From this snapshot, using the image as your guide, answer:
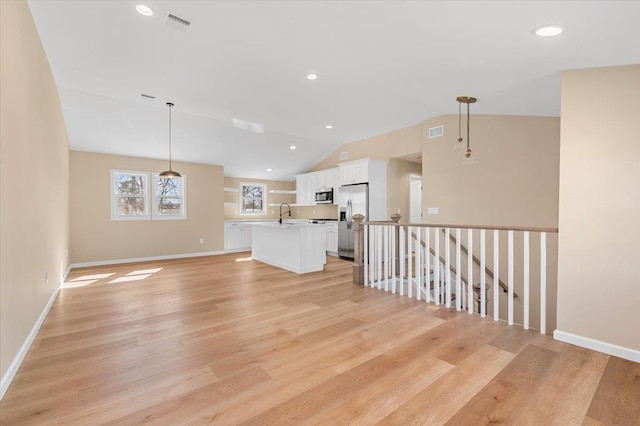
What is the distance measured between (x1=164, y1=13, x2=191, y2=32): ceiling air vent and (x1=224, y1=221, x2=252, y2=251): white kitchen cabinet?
6.22m

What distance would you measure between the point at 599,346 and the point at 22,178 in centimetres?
502

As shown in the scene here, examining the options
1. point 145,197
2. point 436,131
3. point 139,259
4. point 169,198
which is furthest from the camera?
point 169,198

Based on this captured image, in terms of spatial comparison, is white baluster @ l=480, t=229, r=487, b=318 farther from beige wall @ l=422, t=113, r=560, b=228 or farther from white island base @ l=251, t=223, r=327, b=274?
white island base @ l=251, t=223, r=327, b=274

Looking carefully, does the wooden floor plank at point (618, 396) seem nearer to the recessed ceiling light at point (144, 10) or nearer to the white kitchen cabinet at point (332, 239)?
the recessed ceiling light at point (144, 10)

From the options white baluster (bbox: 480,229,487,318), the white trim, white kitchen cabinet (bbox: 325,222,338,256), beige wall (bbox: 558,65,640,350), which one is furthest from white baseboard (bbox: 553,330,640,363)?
white kitchen cabinet (bbox: 325,222,338,256)

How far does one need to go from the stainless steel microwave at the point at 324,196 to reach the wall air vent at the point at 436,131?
3.04m

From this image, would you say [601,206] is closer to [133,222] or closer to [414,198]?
[414,198]

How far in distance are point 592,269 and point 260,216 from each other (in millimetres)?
8202

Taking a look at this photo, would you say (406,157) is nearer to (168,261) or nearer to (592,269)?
(592,269)

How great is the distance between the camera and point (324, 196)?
7953 mm

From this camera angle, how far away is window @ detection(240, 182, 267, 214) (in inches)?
362

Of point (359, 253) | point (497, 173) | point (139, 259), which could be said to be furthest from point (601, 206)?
point (139, 259)

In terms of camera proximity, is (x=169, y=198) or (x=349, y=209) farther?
(x=169, y=198)

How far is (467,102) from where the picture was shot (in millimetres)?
4098
